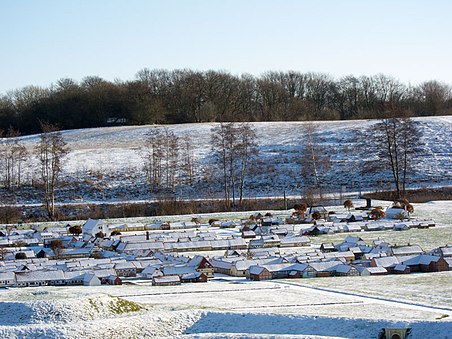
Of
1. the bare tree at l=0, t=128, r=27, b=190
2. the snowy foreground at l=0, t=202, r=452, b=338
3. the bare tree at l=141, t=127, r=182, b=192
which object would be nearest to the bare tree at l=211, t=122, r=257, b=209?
the bare tree at l=141, t=127, r=182, b=192

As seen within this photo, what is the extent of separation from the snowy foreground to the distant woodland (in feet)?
227

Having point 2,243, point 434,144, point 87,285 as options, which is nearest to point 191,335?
point 87,285

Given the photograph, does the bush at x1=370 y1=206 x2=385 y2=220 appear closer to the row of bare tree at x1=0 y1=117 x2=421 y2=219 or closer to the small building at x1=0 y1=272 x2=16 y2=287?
the row of bare tree at x1=0 y1=117 x2=421 y2=219

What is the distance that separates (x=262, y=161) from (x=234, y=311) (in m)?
55.3

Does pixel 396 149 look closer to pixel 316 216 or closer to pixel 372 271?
pixel 316 216

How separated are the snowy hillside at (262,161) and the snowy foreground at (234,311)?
1459 inches

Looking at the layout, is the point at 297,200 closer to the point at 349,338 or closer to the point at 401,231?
the point at 401,231

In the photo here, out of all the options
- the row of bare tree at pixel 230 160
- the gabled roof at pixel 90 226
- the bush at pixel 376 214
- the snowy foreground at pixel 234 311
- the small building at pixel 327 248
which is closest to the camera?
the snowy foreground at pixel 234 311

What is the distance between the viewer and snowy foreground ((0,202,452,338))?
27.7m

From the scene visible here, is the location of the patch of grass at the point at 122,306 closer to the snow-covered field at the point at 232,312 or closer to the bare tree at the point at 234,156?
the snow-covered field at the point at 232,312

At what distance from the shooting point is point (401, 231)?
59.0 meters

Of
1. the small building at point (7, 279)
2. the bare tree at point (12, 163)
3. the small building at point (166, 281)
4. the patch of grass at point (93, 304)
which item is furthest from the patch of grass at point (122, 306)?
the bare tree at point (12, 163)

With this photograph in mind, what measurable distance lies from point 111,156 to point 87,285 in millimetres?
47714

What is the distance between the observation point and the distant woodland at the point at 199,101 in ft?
365
